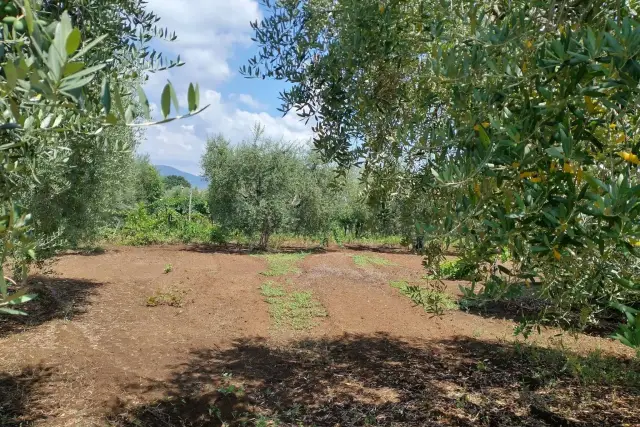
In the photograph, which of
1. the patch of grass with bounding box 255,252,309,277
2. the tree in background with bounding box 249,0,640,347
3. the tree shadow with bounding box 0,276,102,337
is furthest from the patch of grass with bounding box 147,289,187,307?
the tree in background with bounding box 249,0,640,347

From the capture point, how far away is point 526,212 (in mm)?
1686

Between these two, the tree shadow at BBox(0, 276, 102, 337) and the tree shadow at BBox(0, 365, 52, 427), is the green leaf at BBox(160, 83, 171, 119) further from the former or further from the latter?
the tree shadow at BBox(0, 276, 102, 337)

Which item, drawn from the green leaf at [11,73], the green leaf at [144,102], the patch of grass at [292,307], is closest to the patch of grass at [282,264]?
the patch of grass at [292,307]

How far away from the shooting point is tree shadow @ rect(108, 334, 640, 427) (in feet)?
15.1

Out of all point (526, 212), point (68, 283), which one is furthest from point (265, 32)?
point (68, 283)

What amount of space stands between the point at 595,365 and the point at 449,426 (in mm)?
2545

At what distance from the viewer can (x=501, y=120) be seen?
6.39 ft

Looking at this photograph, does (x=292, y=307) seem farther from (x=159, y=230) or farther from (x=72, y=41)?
(x=159, y=230)

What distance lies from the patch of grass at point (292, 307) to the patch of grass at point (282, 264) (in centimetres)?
166

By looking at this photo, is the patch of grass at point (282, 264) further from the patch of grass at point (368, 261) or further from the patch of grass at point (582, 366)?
the patch of grass at point (582, 366)

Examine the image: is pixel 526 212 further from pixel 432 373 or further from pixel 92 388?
pixel 92 388

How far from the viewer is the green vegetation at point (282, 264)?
12.7 m

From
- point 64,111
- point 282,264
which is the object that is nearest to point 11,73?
point 64,111

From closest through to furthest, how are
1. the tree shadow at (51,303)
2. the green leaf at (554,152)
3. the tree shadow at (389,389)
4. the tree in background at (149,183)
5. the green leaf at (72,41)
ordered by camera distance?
1. the green leaf at (72,41)
2. the green leaf at (554,152)
3. the tree shadow at (389,389)
4. the tree shadow at (51,303)
5. the tree in background at (149,183)
